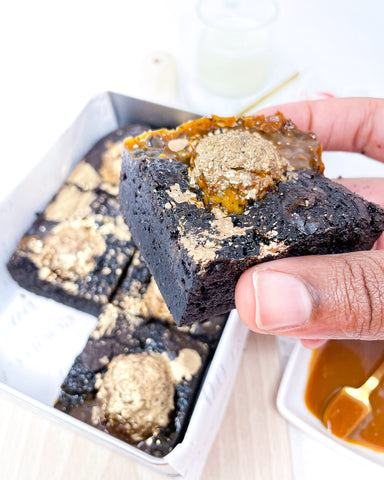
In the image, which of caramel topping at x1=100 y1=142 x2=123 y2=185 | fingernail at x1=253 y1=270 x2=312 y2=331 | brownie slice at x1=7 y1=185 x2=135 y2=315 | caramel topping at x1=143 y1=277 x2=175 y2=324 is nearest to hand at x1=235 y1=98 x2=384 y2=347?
fingernail at x1=253 y1=270 x2=312 y2=331

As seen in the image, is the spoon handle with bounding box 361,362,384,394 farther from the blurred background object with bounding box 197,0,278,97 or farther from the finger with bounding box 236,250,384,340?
the blurred background object with bounding box 197,0,278,97

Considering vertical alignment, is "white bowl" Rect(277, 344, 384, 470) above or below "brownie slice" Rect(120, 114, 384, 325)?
below

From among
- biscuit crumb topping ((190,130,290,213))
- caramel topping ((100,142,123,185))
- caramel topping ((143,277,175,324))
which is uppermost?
biscuit crumb topping ((190,130,290,213))

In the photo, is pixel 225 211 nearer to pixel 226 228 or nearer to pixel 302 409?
pixel 226 228

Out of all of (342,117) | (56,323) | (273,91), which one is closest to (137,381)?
(56,323)

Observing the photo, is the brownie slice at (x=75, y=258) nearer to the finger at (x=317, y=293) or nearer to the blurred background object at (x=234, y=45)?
the finger at (x=317, y=293)

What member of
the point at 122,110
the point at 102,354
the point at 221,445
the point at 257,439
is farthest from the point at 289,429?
the point at 122,110
